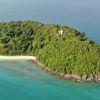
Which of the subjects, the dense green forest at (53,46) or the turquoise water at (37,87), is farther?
the dense green forest at (53,46)

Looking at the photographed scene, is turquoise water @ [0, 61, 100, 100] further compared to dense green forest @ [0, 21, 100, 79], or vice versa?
dense green forest @ [0, 21, 100, 79]

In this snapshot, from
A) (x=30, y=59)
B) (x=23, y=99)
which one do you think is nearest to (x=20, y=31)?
(x=30, y=59)

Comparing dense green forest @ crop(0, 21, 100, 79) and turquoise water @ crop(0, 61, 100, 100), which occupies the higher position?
dense green forest @ crop(0, 21, 100, 79)

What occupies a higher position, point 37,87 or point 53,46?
point 53,46

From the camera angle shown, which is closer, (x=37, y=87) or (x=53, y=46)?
(x=37, y=87)

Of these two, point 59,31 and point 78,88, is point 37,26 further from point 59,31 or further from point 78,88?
point 78,88
